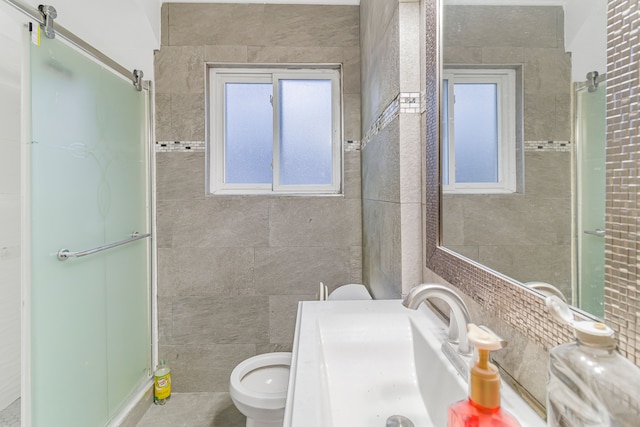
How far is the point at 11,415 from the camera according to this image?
165 centimetres

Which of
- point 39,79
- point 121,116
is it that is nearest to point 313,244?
point 121,116

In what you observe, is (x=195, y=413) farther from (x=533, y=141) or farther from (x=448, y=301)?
(x=533, y=141)

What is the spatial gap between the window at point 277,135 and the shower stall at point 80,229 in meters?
0.48

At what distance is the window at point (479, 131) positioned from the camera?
0.62 metres

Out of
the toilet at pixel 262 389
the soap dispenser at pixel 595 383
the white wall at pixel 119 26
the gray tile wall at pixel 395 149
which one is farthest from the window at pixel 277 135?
the soap dispenser at pixel 595 383

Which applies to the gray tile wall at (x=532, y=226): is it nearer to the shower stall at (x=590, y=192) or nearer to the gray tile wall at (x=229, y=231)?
the shower stall at (x=590, y=192)

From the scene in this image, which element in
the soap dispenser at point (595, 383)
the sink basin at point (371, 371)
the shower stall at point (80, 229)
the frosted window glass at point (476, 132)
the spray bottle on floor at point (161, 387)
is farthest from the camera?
the spray bottle on floor at point (161, 387)

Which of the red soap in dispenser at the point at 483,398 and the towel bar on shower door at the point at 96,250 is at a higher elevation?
the towel bar on shower door at the point at 96,250

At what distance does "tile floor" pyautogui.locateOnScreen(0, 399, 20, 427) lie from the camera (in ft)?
5.25

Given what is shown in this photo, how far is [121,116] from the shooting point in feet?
5.59

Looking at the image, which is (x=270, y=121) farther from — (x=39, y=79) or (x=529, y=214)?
(x=529, y=214)

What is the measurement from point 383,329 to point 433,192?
1.39 ft

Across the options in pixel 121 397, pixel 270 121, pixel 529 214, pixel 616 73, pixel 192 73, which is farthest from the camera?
pixel 270 121

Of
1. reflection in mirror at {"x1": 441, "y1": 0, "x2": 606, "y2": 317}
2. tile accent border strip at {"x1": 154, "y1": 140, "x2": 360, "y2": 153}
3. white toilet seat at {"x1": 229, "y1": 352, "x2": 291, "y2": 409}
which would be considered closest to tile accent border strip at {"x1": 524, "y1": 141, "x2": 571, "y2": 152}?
reflection in mirror at {"x1": 441, "y1": 0, "x2": 606, "y2": 317}
